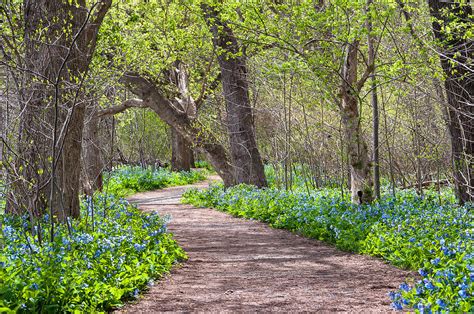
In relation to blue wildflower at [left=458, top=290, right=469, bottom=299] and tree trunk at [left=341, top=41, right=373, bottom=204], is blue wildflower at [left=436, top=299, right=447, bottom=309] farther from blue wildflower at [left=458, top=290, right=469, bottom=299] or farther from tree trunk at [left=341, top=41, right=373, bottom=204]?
tree trunk at [left=341, top=41, right=373, bottom=204]

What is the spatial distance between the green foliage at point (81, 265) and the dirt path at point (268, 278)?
0.25 meters

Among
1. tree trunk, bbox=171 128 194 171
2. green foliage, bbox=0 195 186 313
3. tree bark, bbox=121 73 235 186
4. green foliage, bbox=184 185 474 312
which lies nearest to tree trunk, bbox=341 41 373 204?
green foliage, bbox=184 185 474 312

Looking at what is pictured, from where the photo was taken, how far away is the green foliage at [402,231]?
15.3ft

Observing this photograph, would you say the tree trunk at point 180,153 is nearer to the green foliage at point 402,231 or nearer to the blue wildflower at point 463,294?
the green foliage at point 402,231

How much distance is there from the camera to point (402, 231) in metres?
7.61

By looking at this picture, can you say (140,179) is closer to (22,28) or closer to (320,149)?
(320,149)

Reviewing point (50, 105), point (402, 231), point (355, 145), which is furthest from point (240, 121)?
point (402, 231)

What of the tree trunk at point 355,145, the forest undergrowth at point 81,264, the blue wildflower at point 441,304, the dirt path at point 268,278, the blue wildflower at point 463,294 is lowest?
the dirt path at point 268,278

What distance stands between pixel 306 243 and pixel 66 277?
5487 millimetres

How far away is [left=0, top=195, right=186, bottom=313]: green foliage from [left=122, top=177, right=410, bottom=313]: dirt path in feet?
0.81

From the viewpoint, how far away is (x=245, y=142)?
16.6 m

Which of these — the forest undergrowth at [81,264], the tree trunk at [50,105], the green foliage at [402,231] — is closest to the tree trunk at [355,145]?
the green foliage at [402,231]

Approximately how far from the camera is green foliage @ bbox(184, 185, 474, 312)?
4.67 m

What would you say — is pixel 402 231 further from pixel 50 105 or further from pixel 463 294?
pixel 50 105
